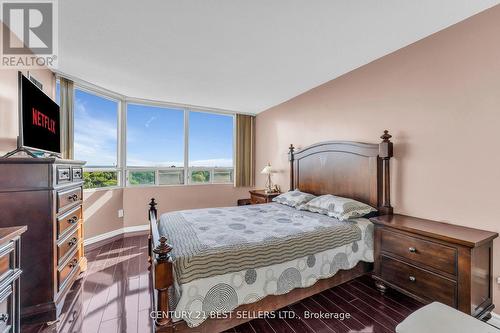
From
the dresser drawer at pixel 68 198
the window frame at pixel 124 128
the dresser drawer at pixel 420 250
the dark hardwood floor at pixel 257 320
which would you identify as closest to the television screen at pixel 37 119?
the dresser drawer at pixel 68 198

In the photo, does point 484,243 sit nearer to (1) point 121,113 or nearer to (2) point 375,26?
(2) point 375,26

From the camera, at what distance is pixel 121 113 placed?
164 inches

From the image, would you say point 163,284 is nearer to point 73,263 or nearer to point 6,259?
point 6,259

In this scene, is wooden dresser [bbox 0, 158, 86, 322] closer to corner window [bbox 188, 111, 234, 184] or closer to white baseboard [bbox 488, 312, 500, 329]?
corner window [bbox 188, 111, 234, 184]

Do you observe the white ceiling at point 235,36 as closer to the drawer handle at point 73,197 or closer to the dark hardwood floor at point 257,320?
the drawer handle at point 73,197

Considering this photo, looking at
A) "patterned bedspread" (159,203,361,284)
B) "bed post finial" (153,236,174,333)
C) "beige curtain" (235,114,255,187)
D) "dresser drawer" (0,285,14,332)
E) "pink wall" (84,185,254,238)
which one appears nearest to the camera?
"dresser drawer" (0,285,14,332)

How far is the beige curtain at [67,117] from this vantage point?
306 cm

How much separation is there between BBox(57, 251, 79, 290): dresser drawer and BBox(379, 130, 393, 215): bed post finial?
3259mm

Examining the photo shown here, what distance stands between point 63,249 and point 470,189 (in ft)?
12.0

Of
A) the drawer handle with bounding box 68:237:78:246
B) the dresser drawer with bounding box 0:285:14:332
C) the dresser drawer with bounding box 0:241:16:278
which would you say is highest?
the dresser drawer with bounding box 0:241:16:278

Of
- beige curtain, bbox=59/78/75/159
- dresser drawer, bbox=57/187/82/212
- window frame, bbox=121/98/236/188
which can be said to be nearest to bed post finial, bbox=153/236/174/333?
dresser drawer, bbox=57/187/82/212

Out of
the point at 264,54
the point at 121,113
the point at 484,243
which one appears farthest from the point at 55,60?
the point at 484,243

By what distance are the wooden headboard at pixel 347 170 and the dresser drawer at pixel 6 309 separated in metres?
3.07

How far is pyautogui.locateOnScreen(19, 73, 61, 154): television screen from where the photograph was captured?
1867 mm
